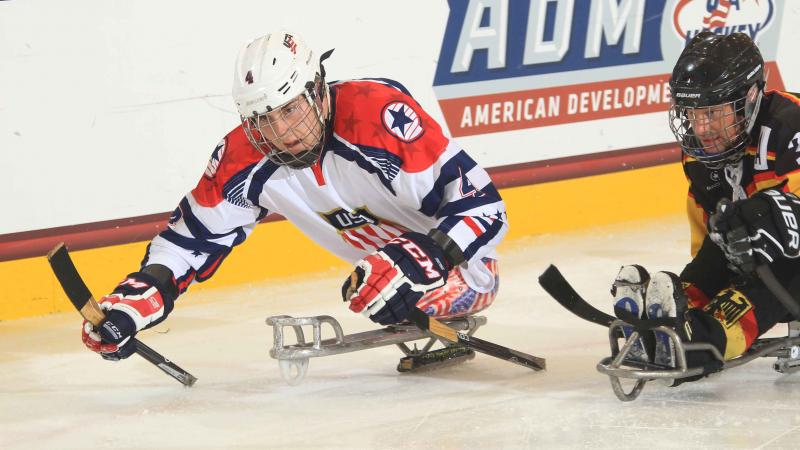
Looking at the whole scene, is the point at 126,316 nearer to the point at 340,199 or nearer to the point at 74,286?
the point at 74,286

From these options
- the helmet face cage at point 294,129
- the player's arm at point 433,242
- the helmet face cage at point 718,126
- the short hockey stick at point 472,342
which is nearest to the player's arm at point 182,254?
the helmet face cage at point 294,129

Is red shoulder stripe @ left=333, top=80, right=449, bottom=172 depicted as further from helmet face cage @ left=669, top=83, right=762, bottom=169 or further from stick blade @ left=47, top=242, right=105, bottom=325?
stick blade @ left=47, top=242, right=105, bottom=325

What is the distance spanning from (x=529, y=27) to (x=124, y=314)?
9.61 feet

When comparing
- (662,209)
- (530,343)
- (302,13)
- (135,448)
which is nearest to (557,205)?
(662,209)

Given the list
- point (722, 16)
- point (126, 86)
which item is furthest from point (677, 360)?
point (722, 16)

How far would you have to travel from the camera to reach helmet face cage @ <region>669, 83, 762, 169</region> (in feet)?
10.2

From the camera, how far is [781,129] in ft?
10.1

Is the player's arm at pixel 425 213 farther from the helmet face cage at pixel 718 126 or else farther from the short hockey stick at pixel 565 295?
the helmet face cage at pixel 718 126

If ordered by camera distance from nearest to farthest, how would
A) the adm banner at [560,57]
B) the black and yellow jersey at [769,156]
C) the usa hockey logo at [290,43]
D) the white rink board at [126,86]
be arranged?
1. the black and yellow jersey at [769,156]
2. the usa hockey logo at [290,43]
3. the white rink board at [126,86]
4. the adm banner at [560,57]

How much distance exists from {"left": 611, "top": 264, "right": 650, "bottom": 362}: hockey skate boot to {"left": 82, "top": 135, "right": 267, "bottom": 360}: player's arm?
106 cm

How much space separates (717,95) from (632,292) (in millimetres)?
535

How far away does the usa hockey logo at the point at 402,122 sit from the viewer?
3244mm

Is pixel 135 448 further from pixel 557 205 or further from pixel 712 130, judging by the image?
pixel 557 205

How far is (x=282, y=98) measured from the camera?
310cm
